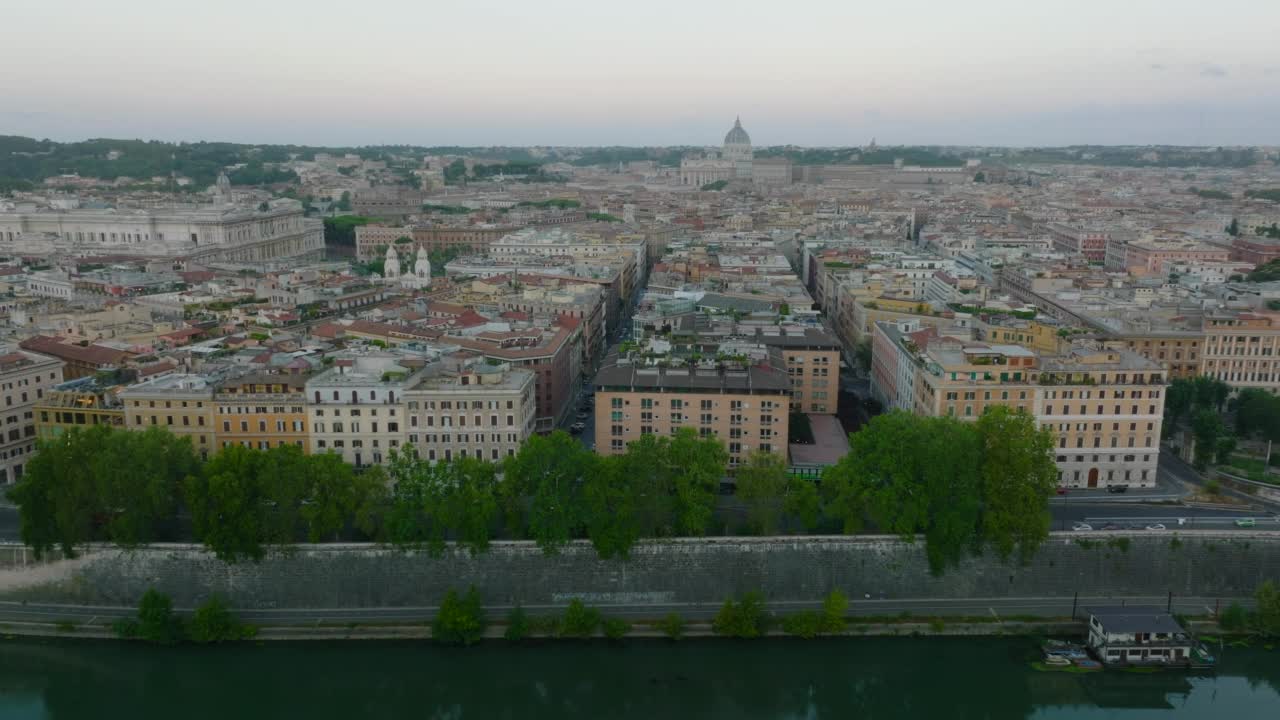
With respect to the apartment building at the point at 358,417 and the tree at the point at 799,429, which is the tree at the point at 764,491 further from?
the apartment building at the point at 358,417

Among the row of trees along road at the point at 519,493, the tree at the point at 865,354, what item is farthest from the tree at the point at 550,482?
the tree at the point at 865,354

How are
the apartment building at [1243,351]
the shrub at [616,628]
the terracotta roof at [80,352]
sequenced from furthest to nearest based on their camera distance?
the apartment building at [1243,351]
the terracotta roof at [80,352]
the shrub at [616,628]

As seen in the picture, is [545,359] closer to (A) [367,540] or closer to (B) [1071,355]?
(A) [367,540]

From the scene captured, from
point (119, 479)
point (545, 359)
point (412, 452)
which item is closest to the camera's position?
point (119, 479)

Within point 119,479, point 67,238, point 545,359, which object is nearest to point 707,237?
point 545,359

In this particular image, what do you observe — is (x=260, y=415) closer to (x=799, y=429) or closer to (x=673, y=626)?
(x=673, y=626)

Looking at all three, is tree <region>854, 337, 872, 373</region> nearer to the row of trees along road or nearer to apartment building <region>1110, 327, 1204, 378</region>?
apartment building <region>1110, 327, 1204, 378</region>

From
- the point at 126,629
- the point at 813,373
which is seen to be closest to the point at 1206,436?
the point at 813,373
